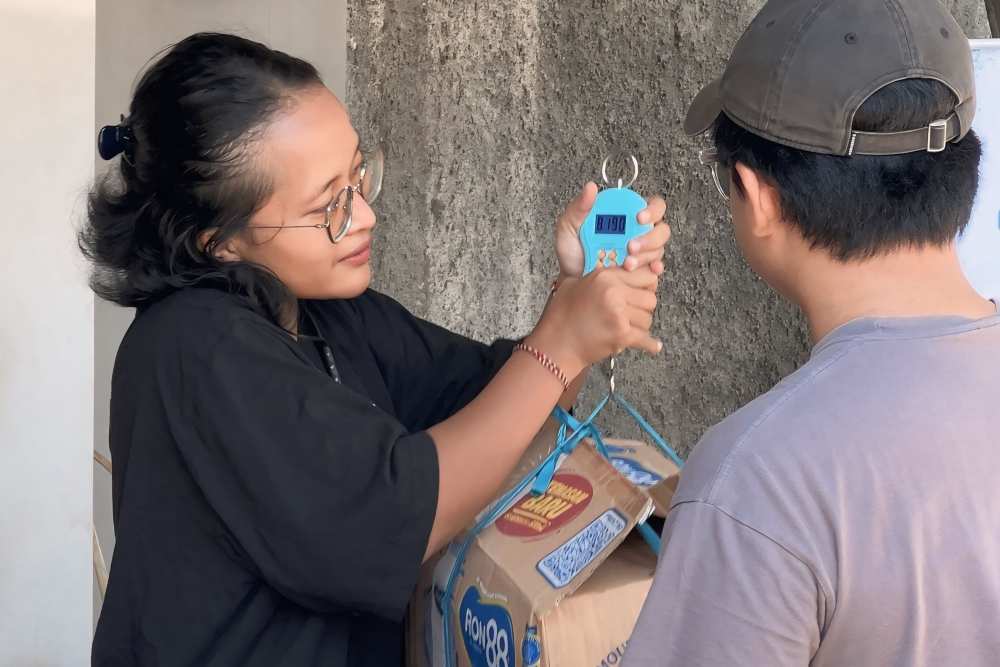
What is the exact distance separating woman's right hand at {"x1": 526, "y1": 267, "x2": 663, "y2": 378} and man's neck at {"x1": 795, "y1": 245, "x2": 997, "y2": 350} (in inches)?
11.8

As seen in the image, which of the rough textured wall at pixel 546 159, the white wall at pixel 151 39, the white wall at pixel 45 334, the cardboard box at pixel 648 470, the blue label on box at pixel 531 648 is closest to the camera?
the blue label on box at pixel 531 648

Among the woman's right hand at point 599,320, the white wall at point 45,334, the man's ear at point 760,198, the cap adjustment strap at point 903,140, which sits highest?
the cap adjustment strap at point 903,140

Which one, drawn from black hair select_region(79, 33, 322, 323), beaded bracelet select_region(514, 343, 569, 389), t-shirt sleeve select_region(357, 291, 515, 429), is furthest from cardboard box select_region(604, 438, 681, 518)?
black hair select_region(79, 33, 322, 323)

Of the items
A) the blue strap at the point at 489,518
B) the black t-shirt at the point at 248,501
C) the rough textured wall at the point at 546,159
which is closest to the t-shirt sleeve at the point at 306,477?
the black t-shirt at the point at 248,501

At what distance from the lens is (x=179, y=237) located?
131cm

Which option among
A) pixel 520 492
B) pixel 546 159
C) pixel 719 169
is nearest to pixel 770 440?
pixel 719 169

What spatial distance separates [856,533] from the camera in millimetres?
839

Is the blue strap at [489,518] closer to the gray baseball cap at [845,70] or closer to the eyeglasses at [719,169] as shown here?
the eyeglasses at [719,169]

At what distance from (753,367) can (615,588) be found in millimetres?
1129

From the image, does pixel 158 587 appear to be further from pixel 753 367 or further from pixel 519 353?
pixel 753 367

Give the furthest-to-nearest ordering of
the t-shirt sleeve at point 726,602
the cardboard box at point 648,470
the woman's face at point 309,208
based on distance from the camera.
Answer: the woman's face at point 309,208, the cardboard box at point 648,470, the t-shirt sleeve at point 726,602

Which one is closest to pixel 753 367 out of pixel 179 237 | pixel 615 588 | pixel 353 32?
pixel 615 588

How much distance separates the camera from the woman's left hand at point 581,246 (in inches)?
A: 50.0

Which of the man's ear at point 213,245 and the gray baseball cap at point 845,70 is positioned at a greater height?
the gray baseball cap at point 845,70
